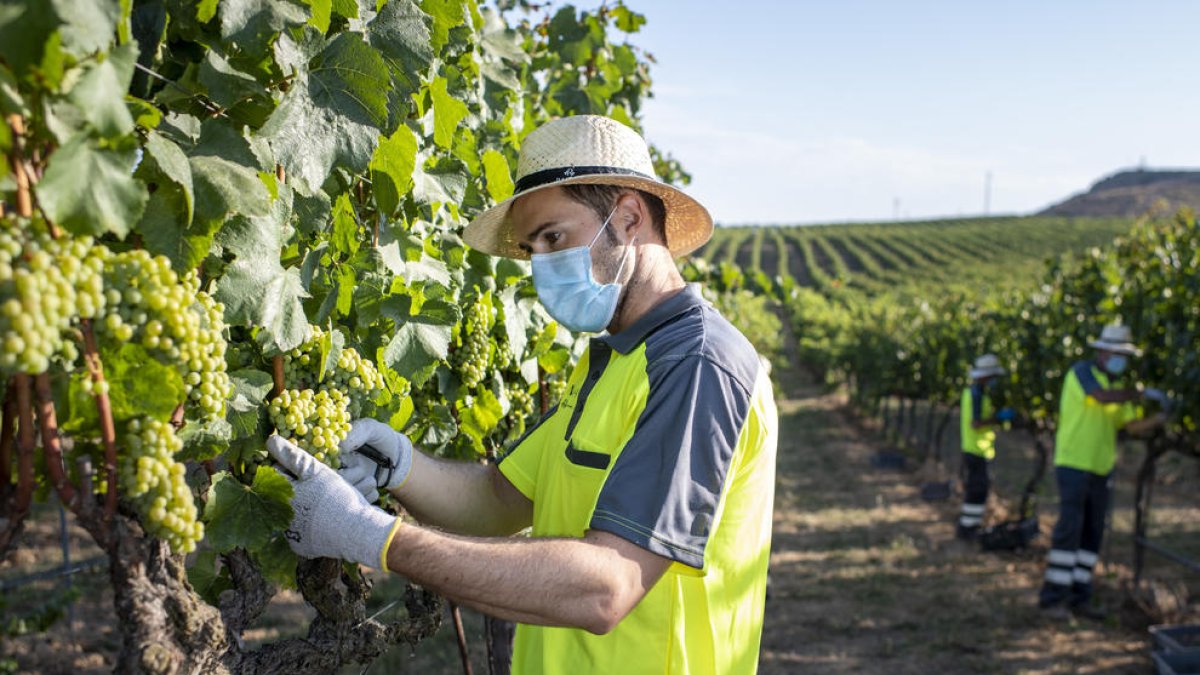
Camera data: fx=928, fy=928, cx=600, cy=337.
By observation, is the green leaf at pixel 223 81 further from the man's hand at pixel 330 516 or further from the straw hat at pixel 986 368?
the straw hat at pixel 986 368

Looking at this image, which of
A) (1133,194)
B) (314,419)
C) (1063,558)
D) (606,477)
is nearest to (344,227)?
(314,419)

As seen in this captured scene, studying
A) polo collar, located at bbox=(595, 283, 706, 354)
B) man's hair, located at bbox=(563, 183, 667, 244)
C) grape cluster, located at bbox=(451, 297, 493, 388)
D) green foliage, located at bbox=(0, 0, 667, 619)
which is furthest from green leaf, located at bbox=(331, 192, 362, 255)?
grape cluster, located at bbox=(451, 297, 493, 388)

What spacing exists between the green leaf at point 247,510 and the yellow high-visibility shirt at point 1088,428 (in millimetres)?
7805

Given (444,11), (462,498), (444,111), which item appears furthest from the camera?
(462,498)

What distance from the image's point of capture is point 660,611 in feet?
6.49

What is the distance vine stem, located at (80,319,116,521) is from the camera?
1.24m

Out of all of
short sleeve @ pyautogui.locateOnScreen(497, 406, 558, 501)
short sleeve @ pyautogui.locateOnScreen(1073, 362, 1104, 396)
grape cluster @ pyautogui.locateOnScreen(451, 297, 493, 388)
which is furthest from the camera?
short sleeve @ pyautogui.locateOnScreen(1073, 362, 1104, 396)

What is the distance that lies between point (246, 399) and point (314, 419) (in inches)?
7.0

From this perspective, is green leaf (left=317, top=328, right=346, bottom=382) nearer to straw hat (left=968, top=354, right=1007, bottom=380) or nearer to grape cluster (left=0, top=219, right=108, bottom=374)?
grape cluster (left=0, top=219, right=108, bottom=374)

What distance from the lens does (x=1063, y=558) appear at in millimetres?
8156

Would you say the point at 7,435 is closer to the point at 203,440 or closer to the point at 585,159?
the point at 203,440

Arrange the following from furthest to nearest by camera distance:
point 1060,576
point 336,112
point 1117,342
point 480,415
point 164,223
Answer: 1. point 1117,342
2. point 1060,576
3. point 480,415
4. point 336,112
5. point 164,223

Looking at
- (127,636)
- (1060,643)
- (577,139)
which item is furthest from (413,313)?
(1060,643)

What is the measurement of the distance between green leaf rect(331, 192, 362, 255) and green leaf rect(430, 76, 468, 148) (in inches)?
15.6
